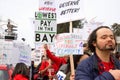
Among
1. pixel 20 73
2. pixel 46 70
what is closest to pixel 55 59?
pixel 46 70

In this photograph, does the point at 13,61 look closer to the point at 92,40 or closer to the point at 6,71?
the point at 6,71

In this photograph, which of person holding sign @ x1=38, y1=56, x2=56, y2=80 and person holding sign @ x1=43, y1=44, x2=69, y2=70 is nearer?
person holding sign @ x1=43, y1=44, x2=69, y2=70

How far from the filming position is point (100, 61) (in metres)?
3.44

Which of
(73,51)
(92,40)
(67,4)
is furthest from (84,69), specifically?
(67,4)

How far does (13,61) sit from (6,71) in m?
1.16

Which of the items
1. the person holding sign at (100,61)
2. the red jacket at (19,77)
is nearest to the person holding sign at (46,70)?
the red jacket at (19,77)

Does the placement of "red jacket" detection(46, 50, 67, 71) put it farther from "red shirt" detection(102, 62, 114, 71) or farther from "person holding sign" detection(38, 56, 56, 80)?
"red shirt" detection(102, 62, 114, 71)

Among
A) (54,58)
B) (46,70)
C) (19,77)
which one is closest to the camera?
(19,77)

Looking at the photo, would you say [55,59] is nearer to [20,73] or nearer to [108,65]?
[20,73]

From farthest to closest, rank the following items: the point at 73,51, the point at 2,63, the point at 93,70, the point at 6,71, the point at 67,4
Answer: the point at 2,63, the point at 6,71, the point at 67,4, the point at 73,51, the point at 93,70

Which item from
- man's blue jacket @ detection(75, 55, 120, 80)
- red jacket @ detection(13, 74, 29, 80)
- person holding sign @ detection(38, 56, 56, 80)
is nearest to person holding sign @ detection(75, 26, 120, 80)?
man's blue jacket @ detection(75, 55, 120, 80)

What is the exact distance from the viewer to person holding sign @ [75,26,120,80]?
132 inches

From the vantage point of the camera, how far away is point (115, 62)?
3.54 m

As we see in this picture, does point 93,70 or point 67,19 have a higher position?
point 67,19
